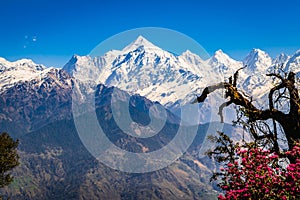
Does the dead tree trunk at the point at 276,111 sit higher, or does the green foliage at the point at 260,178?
the dead tree trunk at the point at 276,111

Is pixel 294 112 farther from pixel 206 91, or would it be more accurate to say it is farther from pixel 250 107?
pixel 206 91

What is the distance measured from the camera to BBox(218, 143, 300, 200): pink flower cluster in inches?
480

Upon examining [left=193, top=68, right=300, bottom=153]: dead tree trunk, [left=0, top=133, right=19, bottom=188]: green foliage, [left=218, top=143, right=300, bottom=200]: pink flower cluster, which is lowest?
[left=218, top=143, right=300, bottom=200]: pink flower cluster

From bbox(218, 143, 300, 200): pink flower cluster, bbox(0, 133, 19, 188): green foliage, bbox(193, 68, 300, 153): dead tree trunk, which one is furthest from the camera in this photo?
bbox(0, 133, 19, 188): green foliage

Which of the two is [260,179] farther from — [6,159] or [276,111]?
[6,159]

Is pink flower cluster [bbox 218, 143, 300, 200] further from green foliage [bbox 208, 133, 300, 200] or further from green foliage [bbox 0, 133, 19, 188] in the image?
green foliage [bbox 0, 133, 19, 188]

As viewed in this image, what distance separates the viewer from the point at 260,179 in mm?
12508

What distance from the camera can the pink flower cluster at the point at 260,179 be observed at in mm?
12201

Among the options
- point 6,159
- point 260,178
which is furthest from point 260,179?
point 6,159

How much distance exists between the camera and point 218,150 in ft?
61.7

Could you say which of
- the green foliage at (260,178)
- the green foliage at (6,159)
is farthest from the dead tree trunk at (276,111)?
the green foliage at (6,159)

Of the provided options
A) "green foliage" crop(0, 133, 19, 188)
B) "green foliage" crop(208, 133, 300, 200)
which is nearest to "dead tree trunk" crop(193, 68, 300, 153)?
"green foliage" crop(208, 133, 300, 200)

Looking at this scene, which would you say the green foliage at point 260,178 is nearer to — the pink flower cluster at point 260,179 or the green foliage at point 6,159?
the pink flower cluster at point 260,179

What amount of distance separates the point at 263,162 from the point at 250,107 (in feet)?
13.4
